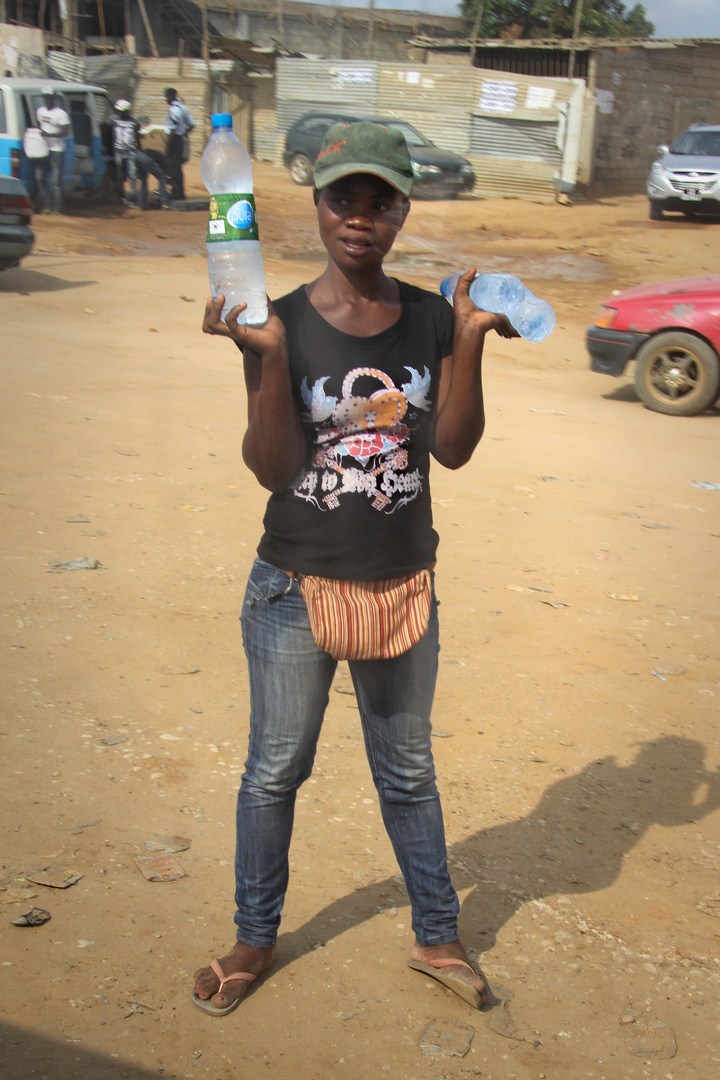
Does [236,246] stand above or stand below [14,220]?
above

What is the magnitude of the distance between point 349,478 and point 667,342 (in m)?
7.14

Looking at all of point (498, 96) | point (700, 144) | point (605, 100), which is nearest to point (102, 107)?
point (498, 96)

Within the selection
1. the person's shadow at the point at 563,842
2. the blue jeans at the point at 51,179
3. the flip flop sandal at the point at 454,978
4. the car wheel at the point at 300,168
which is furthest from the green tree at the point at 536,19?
the flip flop sandal at the point at 454,978

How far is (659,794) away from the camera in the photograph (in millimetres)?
3348

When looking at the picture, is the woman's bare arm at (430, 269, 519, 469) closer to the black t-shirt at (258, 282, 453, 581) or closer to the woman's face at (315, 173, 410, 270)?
the black t-shirt at (258, 282, 453, 581)

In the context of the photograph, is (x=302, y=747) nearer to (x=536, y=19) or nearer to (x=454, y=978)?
(x=454, y=978)

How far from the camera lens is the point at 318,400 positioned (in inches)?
77.4

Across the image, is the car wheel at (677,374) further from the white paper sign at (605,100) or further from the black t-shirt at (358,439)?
the white paper sign at (605,100)

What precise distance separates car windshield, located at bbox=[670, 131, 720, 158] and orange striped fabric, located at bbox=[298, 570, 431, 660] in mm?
19964

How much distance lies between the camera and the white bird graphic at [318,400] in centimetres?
196

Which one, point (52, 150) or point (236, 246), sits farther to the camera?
point (52, 150)

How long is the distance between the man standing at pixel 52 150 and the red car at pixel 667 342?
10531mm

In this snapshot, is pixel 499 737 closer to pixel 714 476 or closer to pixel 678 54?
pixel 714 476

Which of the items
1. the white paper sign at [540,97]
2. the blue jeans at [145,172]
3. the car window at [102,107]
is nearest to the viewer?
the car window at [102,107]
